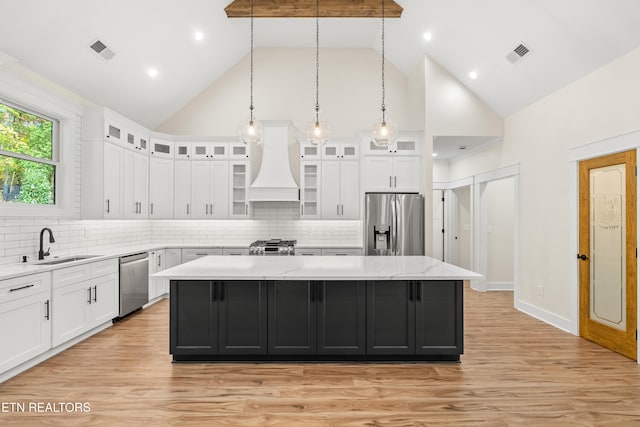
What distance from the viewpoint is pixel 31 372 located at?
330 cm

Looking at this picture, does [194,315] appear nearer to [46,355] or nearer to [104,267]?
[46,355]

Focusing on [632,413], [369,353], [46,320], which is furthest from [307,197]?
[632,413]

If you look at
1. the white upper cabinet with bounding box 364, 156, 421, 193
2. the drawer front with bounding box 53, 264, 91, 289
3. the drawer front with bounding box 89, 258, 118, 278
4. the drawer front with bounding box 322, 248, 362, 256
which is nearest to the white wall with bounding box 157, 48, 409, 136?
the white upper cabinet with bounding box 364, 156, 421, 193

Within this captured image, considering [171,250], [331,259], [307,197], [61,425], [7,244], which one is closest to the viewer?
[61,425]

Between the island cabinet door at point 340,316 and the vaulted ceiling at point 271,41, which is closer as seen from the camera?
the island cabinet door at point 340,316

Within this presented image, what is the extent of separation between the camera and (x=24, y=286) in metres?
3.26

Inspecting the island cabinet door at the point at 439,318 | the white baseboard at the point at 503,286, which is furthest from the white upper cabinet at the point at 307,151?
the white baseboard at the point at 503,286

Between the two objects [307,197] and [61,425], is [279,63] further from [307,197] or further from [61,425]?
[61,425]

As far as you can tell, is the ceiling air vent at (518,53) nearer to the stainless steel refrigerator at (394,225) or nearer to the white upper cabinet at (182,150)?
the stainless steel refrigerator at (394,225)

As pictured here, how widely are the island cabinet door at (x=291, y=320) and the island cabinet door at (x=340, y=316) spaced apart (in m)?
0.09

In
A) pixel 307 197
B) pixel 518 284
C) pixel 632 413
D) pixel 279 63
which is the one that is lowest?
pixel 632 413

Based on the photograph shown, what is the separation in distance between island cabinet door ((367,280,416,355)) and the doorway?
2276 millimetres

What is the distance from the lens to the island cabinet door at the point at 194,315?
3439 mm

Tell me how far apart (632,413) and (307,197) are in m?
5.08
